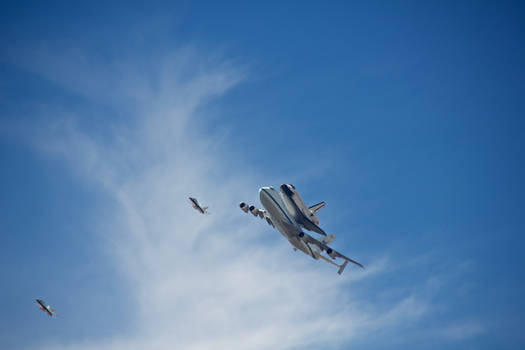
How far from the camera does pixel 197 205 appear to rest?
87.5m

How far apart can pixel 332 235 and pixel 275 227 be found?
11370 millimetres

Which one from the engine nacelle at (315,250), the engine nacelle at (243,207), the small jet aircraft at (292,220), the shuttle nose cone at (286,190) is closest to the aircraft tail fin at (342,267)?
the small jet aircraft at (292,220)

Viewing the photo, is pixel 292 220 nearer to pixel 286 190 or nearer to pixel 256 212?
pixel 286 190

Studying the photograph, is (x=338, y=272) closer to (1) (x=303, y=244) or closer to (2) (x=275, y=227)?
(1) (x=303, y=244)

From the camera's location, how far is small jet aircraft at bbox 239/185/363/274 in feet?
205

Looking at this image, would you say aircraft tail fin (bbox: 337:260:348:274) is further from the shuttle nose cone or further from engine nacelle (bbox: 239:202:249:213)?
engine nacelle (bbox: 239:202:249:213)

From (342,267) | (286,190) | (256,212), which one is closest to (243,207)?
(256,212)

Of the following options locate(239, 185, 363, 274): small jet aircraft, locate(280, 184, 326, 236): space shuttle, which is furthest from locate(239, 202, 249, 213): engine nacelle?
locate(280, 184, 326, 236): space shuttle

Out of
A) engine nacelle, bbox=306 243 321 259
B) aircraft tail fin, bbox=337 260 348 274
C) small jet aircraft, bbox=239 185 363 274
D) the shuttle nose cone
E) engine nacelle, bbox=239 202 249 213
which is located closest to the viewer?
small jet aircraft, bbox=239 185 363 274

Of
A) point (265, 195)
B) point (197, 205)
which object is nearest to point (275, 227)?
point (265, 195)

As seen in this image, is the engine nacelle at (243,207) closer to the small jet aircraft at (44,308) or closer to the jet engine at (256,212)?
the jet engine at (256,212)

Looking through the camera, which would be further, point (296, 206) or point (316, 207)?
point (316, 207)

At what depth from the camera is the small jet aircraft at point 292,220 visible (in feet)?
205

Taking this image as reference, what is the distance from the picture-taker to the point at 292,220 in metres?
65.7
